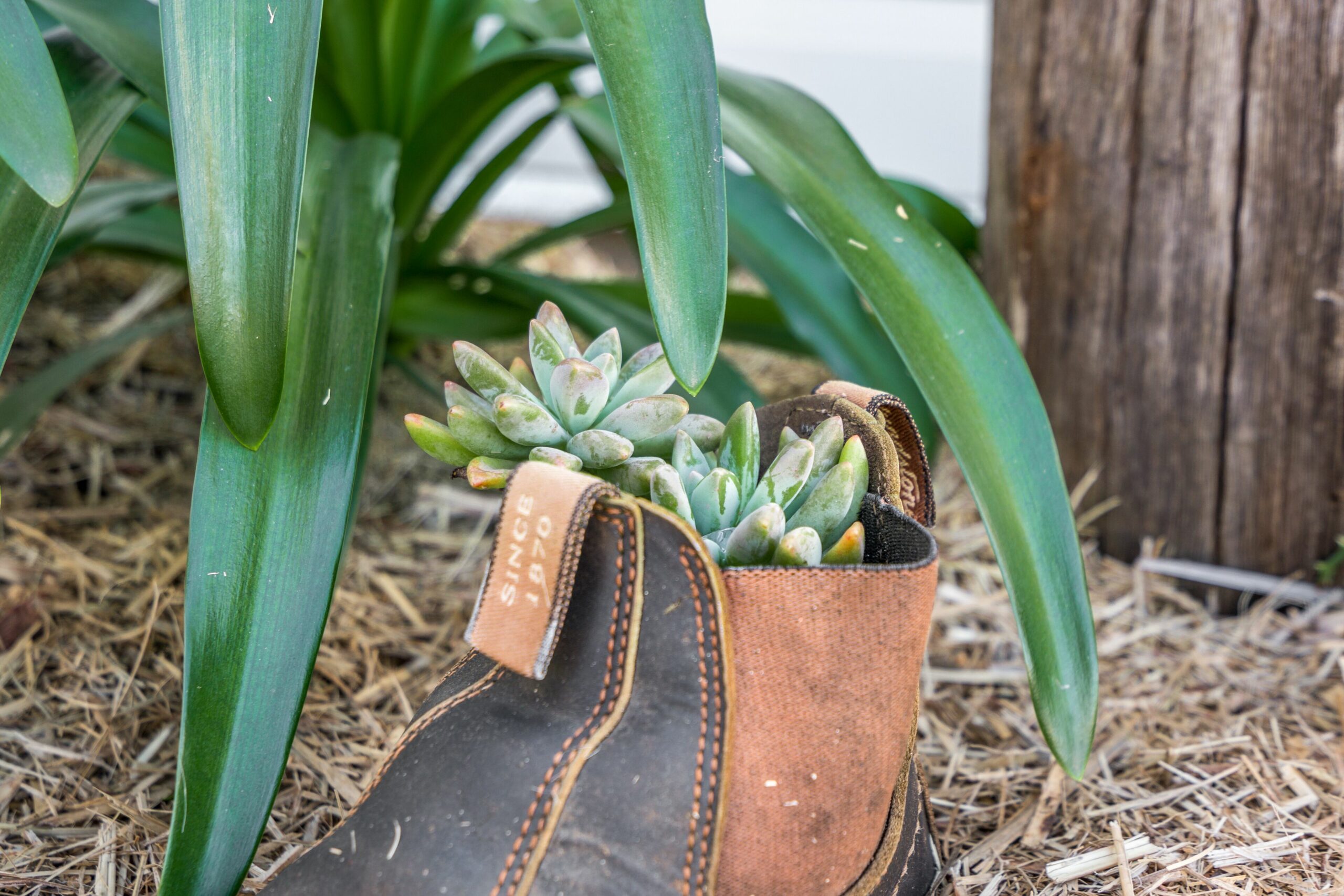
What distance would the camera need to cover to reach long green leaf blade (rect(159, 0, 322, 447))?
0.51 metres

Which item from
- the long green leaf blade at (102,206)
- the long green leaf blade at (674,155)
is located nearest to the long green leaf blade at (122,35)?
the long green leaf blade at (102,206)

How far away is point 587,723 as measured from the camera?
1.54ft

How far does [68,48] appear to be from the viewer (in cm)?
73

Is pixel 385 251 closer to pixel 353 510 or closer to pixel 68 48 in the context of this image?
pixel 353 510

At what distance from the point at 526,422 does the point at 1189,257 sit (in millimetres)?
744

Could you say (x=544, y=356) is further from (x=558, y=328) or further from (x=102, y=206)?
(x=102, y=206)

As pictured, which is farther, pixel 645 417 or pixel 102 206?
pixel 102 206

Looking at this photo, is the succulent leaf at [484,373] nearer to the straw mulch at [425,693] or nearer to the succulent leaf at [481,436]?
the succulent leaf at [481,436]

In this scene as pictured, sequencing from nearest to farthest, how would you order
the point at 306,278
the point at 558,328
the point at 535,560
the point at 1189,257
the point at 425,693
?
the point at 535,560 → the point at 558,328 → the point at 306,278 → the point at 425,693 → the point at 1189,257

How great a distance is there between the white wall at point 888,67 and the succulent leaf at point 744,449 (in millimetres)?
1627

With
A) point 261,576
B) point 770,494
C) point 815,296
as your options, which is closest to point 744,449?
point 770,494

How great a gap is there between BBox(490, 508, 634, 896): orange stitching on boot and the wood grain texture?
2.44 feet

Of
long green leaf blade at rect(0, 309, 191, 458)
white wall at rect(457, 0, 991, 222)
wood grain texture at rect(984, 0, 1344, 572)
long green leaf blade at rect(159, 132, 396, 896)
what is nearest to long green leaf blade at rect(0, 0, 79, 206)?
long green leaf blade at rect(159, 132, 396, 896)

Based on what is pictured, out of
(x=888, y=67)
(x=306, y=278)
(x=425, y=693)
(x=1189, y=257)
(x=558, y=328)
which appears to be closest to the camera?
(x=558, y=328)
